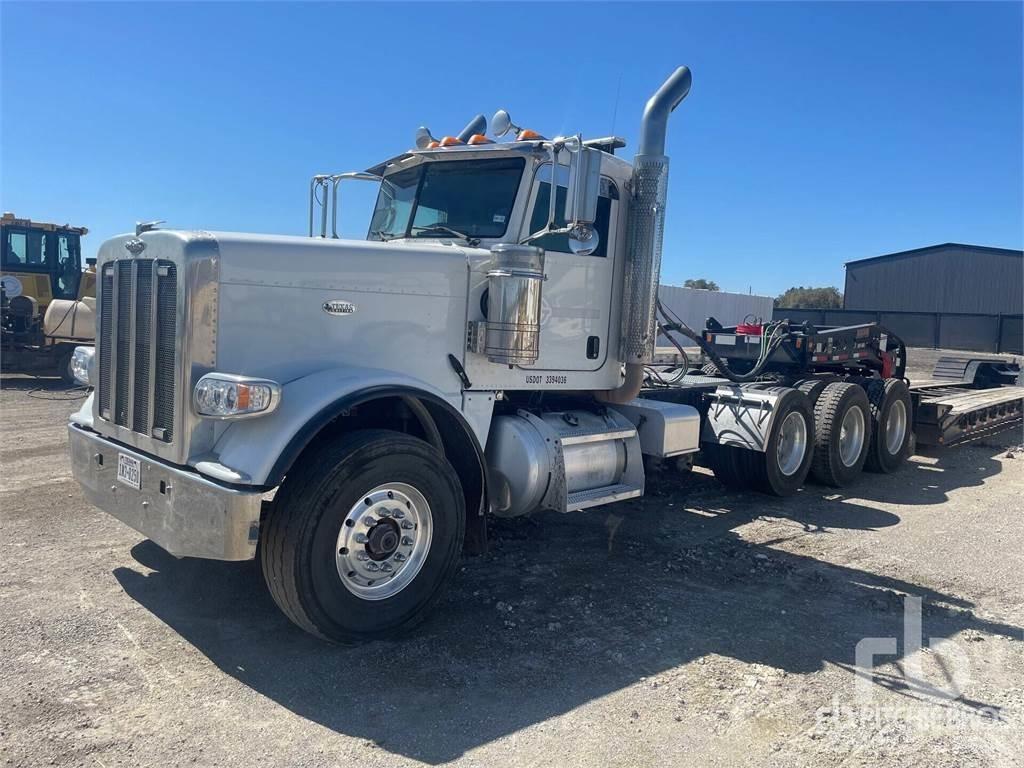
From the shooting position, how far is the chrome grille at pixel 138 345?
4238mm

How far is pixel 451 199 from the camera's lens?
5695 millimetres

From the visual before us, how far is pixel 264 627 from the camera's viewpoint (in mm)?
4395

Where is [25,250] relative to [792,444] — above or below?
above

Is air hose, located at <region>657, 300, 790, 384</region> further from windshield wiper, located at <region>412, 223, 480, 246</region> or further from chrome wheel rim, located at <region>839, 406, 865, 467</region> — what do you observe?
windshield wiper, located at <region>412, 223, 480, 246</region>

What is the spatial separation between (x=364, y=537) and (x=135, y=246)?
2.06 metres

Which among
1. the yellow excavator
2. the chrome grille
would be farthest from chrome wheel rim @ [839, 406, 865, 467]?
the yellow excavator

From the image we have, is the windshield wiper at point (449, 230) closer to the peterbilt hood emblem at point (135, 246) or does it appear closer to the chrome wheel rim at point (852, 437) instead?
the peterbilt hood emblem at point (135, 246)

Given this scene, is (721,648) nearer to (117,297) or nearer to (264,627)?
(264,627)

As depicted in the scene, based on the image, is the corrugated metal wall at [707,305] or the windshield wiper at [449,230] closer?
the windshield wiper at [449,230]

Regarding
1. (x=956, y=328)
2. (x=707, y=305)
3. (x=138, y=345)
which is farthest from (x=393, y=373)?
(x=707, y=305)

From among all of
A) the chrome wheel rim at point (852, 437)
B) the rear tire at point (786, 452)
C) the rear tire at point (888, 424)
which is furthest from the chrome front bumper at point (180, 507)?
the rear tire at point (888, 424)

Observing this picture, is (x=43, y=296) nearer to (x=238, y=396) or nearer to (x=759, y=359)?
(x=759, y=359)

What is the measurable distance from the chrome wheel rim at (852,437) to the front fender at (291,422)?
6.37 meters

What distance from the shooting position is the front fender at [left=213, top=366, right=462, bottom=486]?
386 centimetres
